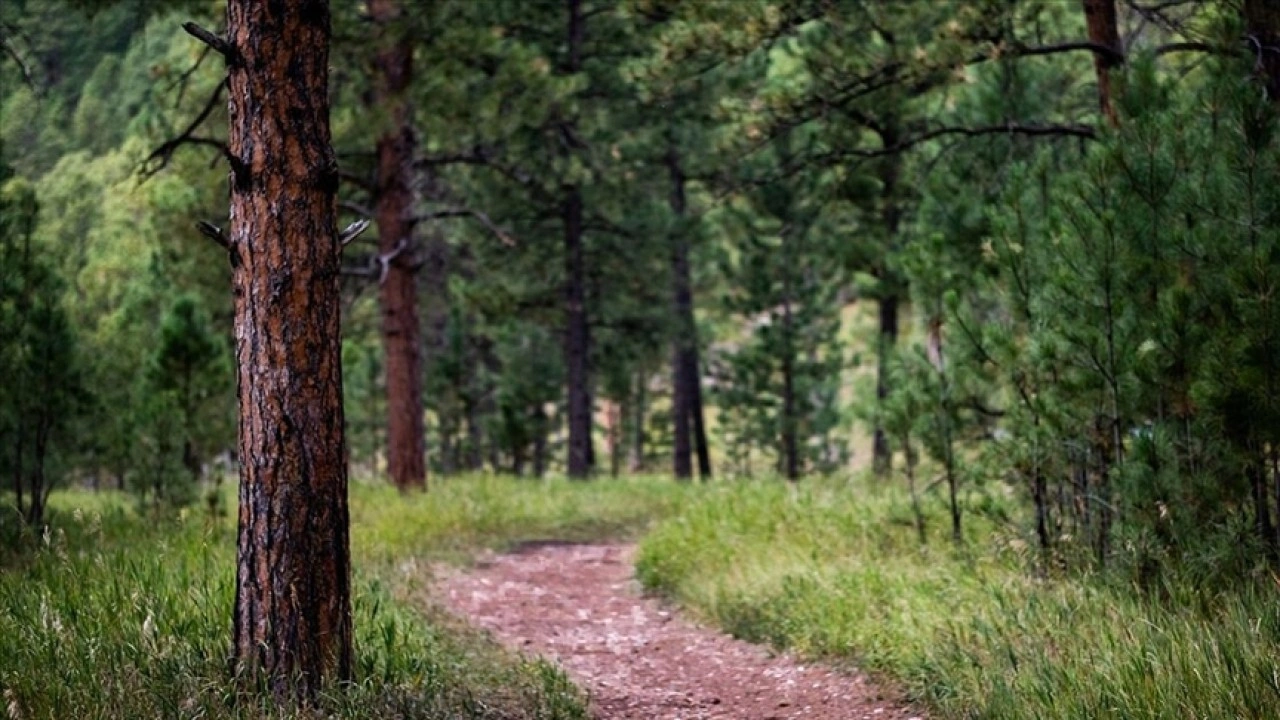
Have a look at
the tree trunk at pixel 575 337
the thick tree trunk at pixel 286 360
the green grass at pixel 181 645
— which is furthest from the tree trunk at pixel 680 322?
the thick tree trunk at pixel 286 360

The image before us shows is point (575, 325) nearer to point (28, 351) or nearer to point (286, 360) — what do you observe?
point (28, 351)

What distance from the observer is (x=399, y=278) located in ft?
42.5

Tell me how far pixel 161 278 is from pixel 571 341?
869 centimetres

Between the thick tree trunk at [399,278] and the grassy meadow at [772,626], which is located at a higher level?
the thick tree trunk at [399,278]

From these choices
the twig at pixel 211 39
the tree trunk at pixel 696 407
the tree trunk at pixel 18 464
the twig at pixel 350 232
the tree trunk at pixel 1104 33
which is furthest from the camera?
the tree trunk at pixel 696 407

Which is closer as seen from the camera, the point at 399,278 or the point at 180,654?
the point at 180,654

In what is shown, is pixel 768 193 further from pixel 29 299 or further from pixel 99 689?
pixel 99 689

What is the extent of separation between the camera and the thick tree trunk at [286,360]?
4.37 m

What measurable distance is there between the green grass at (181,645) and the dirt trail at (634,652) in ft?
1.57

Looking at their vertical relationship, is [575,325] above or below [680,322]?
below

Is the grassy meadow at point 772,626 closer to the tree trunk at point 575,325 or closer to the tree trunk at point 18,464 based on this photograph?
the tree trunk at point 18,464

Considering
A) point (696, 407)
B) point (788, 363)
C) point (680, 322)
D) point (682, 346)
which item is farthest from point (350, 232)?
point (696, 407)

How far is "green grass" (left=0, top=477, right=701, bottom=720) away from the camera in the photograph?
4.04m

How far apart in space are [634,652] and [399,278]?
7006 millimetres
